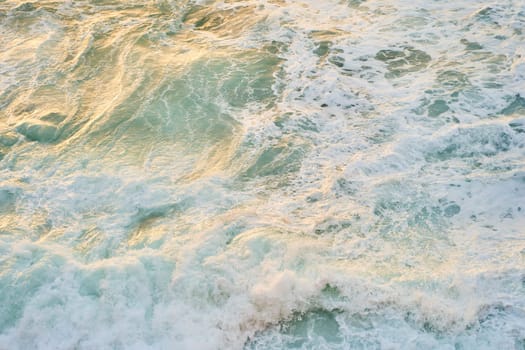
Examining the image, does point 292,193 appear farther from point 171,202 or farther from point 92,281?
point 92,281

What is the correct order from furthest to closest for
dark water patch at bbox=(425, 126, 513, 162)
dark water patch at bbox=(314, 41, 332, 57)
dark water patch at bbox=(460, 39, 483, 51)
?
1. dark water patch at bbox=(314, 41, 332, 57)
2. dark water patch at bbox=(460, 39, 483, 51)
3. dark water patch at bbox=(425, 126, 513, 162)

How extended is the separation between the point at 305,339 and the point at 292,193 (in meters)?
2.09

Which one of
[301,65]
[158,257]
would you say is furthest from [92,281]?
[301,65]

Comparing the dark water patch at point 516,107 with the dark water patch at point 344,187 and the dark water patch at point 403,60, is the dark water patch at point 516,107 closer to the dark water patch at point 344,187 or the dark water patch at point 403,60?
the dark water patch at point 403,60

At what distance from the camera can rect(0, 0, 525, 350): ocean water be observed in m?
5.12

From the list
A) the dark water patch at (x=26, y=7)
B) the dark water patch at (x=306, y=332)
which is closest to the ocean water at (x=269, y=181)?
the dark water patch at (x=306, y=332)

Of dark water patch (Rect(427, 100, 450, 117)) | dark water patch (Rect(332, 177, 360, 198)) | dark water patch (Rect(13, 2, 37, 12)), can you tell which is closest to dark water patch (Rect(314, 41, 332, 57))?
dark water patch (Rect(427, 100, 450, 117))

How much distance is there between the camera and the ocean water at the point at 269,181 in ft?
16.8

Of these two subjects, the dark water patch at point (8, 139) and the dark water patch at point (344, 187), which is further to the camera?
the dark water patch at point (8, 139)

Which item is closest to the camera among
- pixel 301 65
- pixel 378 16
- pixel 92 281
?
pixel 92 281

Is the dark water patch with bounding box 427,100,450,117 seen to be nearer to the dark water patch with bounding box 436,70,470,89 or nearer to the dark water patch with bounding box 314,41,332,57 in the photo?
the dark water patch with bounding box 436,70,470,89

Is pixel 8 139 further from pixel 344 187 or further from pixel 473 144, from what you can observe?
pixel 473 144

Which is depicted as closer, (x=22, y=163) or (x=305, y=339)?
(x=305, y=339)

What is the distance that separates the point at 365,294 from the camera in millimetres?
5254
